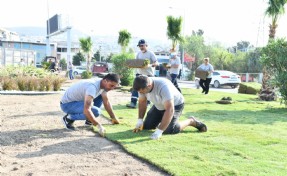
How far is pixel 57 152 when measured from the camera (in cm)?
489

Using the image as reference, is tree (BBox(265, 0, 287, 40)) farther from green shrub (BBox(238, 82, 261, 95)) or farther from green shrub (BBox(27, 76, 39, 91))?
green shrub (BBox(27, 76, 39, 91))

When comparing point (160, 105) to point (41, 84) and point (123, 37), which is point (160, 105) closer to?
point (41, 84)

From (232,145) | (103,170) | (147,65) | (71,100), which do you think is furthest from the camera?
(147,65)

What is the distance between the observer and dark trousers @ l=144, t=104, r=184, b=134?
5906 millimetres

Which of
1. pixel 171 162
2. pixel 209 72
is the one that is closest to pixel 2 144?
pixel 171 162

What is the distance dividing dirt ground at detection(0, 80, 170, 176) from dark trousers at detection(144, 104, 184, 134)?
93 centimetres

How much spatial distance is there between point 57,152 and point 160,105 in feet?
5.85

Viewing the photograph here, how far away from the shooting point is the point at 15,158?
15.2ft

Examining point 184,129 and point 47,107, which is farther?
point 47,107

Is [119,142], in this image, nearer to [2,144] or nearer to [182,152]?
[182,152]

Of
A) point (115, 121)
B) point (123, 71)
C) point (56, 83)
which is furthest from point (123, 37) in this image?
point (115, 121)

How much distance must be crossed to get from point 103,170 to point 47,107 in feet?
18.8

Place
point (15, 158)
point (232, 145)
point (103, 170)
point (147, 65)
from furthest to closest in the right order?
point (147, 65) → point (232, 145) → point (15, 158) → point (103, 170)

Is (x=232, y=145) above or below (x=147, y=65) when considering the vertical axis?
below
